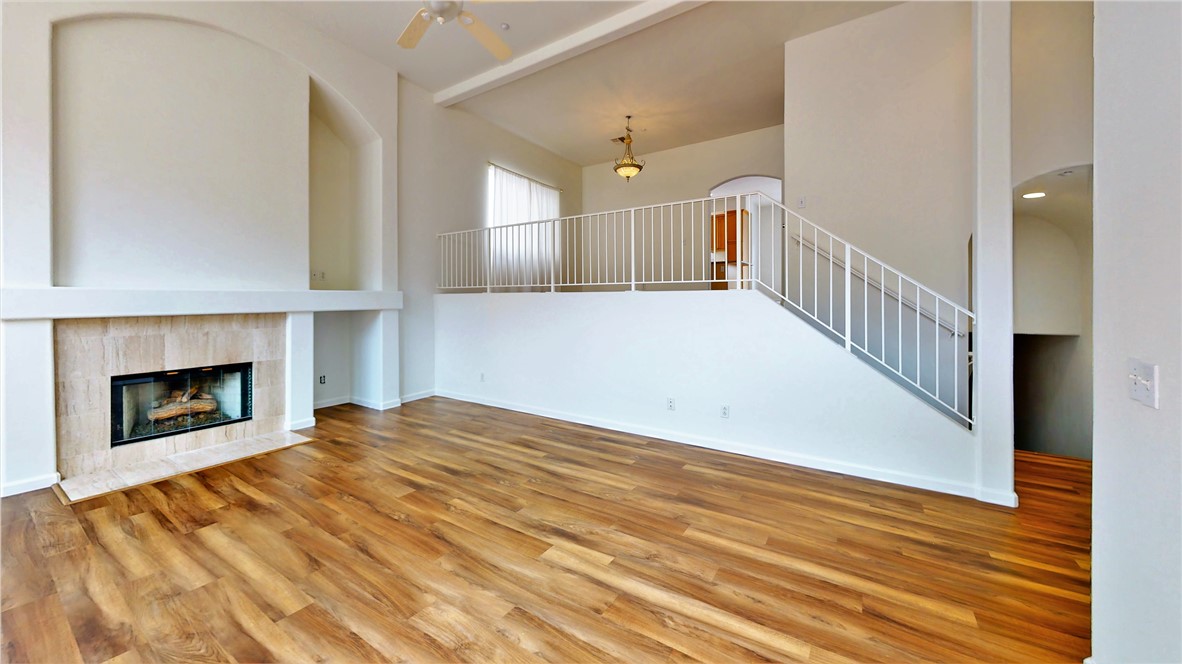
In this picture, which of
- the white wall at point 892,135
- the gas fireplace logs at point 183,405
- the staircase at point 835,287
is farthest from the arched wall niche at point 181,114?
the white wall at point 892,135

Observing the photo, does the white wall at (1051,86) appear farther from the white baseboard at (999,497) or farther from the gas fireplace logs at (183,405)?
the gas fireplace logs at (183,405)

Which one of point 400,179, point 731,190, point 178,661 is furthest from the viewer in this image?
point 731,190

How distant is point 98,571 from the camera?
2.07 metres

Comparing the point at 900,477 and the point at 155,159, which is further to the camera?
the point at 155,159

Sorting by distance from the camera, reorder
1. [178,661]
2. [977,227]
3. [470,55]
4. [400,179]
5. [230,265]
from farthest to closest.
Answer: [400,179] < [470,55] < [230,265] < [977,227] < [178,661]

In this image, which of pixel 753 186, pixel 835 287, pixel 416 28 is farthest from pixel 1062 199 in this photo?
pixel 416 28

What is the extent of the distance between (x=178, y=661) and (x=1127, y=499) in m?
3.31

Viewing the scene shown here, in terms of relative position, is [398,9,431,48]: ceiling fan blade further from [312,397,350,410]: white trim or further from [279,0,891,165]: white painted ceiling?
[312,397,350,410]: white trim

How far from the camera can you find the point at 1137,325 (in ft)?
4.33

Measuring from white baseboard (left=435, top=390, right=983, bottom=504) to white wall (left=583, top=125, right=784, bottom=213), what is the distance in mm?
4821


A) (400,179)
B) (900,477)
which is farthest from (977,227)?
(400,179)

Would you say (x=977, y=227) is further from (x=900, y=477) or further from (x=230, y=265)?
(x=230, y=265)

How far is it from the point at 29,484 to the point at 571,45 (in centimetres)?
585

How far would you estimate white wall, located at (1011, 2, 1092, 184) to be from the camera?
12.5ft
